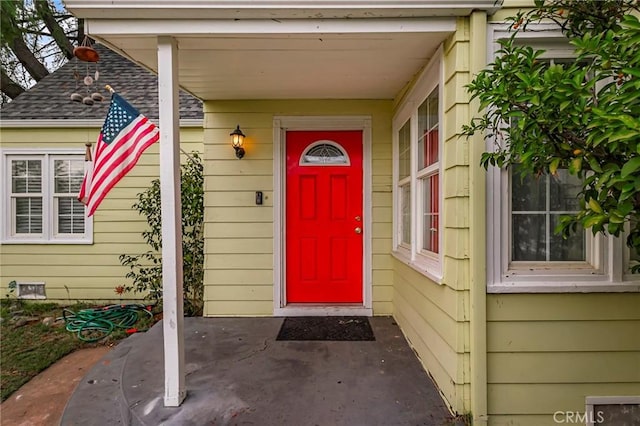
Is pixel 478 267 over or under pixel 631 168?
under

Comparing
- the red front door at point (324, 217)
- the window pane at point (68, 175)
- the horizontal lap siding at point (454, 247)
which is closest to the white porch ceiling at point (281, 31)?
the horizontal lap siding at point (454, 247)

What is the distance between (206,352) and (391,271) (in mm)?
1927

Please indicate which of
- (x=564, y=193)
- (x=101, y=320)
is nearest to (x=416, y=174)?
(x=564, y=193)

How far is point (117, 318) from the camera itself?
13.2ft

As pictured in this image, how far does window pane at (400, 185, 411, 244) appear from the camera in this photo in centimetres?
308

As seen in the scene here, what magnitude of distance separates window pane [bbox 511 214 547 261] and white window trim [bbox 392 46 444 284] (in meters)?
0.41

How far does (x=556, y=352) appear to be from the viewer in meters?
1.88

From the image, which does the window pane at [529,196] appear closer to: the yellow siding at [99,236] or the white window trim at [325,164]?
the white window trim at [325,164]

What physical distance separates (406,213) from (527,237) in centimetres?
128

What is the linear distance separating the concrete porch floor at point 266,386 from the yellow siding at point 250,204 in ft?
1.67

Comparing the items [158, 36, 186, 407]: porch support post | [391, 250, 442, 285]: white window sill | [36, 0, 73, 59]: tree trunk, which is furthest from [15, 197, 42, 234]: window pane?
[391, 250, 442, 285]: white window sill

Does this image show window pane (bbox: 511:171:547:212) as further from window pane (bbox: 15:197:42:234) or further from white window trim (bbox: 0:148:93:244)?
window pane (bbox: 15:197:42:234)

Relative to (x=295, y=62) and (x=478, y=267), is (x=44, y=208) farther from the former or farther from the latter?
(x=478, y=267)

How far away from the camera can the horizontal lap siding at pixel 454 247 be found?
188 cm
